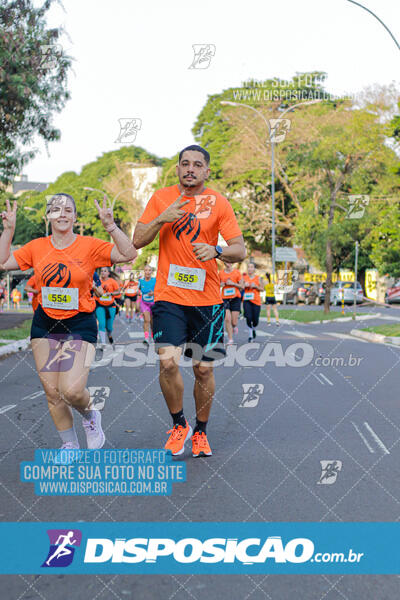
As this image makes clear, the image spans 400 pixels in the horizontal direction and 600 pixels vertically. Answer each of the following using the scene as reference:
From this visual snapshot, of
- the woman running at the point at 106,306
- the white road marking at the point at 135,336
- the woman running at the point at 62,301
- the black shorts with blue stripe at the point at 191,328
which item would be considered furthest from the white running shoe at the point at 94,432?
→ the white road marking at the point at 135,336

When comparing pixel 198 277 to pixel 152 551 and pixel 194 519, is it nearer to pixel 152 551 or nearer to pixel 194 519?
pixel 194 519

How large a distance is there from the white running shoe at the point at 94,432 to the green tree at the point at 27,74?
11.4 meters

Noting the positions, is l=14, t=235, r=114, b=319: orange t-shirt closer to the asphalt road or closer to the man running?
the man running

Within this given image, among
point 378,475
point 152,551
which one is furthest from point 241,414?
point 152,551

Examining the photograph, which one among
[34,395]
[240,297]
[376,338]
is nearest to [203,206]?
[34,395]

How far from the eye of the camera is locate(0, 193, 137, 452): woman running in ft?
16.7

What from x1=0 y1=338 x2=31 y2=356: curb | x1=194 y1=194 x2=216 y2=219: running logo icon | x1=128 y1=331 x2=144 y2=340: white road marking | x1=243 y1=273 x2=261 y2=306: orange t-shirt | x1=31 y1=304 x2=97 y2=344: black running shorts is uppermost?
x1=194 y1=194 x2=216 y2=219: running logo icon

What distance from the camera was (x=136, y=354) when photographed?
47.2ft

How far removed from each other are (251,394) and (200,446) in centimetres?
343

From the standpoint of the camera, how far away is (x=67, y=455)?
5074mm

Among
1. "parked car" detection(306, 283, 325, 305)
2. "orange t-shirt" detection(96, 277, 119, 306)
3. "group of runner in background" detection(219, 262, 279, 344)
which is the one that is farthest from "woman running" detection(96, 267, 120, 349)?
"parked car" detection(306, 283, 325, 305)

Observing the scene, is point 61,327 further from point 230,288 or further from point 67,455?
point 230,288

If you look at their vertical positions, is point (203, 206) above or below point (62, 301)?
above

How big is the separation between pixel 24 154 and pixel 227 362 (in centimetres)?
879
